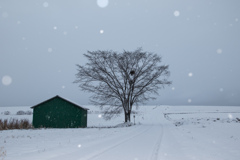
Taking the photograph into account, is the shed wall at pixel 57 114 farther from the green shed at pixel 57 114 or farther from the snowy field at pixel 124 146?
the snowy field at pixel 124 146

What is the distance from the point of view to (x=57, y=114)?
25.0 meters

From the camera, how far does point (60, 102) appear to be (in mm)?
25188

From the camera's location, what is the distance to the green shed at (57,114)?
24766 millimetres

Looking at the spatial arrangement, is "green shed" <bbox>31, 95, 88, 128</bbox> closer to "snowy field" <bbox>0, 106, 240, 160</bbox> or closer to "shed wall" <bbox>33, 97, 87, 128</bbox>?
"shed wall" <bbox>33, 97, 87, 128</bbox>

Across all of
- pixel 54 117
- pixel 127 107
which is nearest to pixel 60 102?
pixel 54 117

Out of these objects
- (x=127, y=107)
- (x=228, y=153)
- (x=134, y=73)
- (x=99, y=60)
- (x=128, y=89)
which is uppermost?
(x=99, y=60)

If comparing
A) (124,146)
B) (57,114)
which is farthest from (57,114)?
(124,146)

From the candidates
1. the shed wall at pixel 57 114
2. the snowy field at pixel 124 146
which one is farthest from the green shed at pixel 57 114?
the snowy field at pixel 124 146

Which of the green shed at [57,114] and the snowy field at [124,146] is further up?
the green shed at [57,114]

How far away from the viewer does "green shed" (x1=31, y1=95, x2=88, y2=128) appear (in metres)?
24.8

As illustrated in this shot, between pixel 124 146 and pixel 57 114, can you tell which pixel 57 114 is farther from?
pixel 124 146

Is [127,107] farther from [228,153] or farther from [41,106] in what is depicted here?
[228,153]

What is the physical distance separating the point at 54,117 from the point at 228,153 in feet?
72.7

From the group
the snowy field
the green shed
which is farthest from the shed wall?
the snowy field
